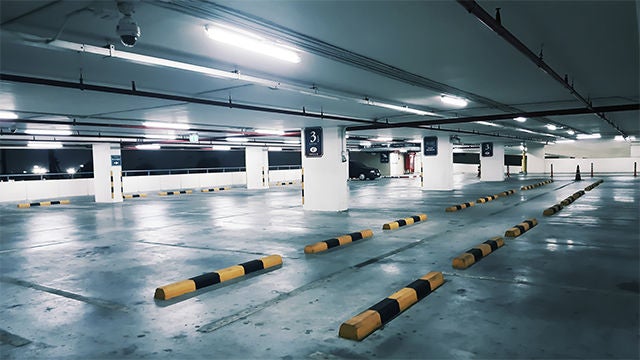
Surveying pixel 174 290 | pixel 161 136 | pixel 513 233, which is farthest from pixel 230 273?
pixel 161 136

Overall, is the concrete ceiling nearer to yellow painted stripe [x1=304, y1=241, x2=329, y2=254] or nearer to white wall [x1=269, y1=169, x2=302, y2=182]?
yellow painted stripe [x1=304, y1=241, x2=329, y2=254]

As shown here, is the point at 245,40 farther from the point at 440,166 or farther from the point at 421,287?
the point at 440,166

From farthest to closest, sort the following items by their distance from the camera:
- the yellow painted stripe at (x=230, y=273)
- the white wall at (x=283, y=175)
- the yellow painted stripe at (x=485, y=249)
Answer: the white wall at (x=283, y=175), the yellow painted stripe at (x=485, y=249), the yellow painted stripe at (x=230, y=273)

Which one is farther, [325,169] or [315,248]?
[325,169]

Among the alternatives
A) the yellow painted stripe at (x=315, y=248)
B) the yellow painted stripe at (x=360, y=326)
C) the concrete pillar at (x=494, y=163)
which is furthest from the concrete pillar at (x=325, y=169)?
the concrete pillar at (x=494, y=163)

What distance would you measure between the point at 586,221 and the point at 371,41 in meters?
8.27

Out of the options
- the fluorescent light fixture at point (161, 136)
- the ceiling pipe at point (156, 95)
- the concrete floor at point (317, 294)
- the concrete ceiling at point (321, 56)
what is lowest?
the concrete floor at point (317, 294)

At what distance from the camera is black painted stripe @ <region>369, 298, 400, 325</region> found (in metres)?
4.08

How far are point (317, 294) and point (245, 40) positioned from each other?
118 inches

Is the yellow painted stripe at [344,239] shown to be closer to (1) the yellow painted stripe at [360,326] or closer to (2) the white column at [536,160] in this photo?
(1) the yellow painted stripe at [360,326]

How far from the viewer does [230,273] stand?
5805mm

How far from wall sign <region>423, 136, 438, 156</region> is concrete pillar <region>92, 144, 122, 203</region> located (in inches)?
586

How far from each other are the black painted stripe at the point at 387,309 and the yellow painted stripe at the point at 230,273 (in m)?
2.32

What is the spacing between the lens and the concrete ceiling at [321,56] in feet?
13.0
